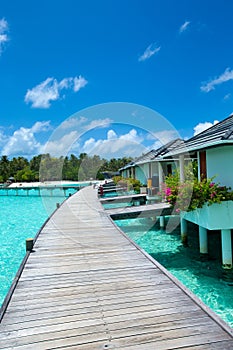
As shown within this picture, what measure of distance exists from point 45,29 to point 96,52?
286 centimetres

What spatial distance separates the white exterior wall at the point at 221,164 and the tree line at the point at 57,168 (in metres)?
38.3

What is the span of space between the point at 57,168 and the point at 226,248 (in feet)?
170

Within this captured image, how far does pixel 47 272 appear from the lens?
4734mm

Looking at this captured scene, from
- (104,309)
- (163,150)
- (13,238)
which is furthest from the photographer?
(163,150)

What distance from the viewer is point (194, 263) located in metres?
8.27

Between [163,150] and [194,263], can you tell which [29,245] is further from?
[163,150]

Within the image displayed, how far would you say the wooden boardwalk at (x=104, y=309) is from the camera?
2721mm

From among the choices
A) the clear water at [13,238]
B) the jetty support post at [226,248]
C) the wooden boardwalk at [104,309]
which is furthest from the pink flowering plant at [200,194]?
the clear water at [13,238]

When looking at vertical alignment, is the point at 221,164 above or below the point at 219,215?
above

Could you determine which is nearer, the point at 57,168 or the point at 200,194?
the point at 200,194

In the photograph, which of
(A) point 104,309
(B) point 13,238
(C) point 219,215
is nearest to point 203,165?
(C) point 219,215

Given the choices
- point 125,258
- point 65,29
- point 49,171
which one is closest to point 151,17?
point 65,29

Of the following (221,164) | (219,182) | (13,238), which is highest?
(221,164)

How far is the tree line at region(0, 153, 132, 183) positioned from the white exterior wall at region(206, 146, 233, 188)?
38.3 m
